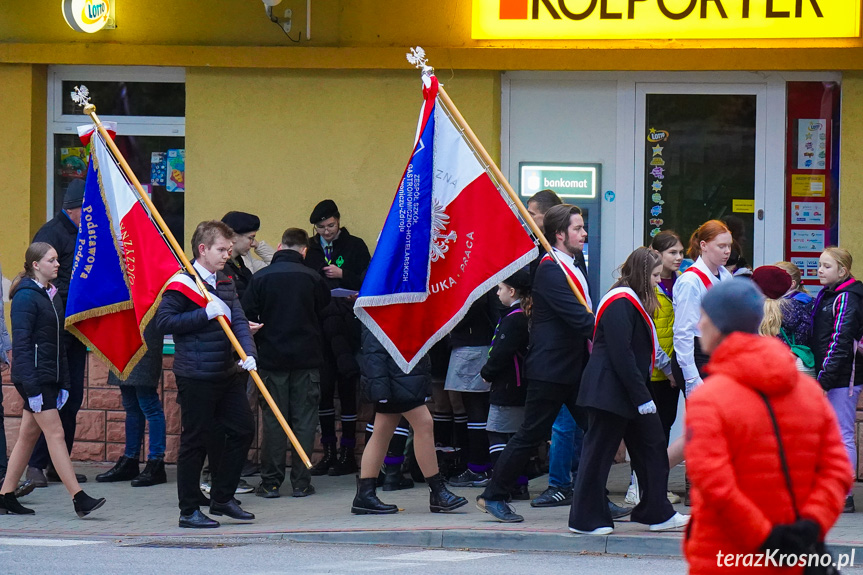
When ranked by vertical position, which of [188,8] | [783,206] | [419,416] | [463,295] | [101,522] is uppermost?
[188,8]

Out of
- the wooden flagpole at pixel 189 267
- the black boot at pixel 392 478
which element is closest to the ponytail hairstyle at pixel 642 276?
the wooden flagpole at pixel 189 267

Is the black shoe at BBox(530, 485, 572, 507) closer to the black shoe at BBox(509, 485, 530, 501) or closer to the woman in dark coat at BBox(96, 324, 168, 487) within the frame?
the black shoe at BBox(509, 485, 530, 501)

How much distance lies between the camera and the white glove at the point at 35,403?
28.0ft

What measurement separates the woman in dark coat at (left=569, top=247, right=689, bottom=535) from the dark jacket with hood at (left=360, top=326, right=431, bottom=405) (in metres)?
1.32

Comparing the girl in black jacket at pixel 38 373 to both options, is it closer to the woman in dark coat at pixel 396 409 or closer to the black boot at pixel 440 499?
the woman in dark coat at pixel 396 409

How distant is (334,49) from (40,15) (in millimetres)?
2905

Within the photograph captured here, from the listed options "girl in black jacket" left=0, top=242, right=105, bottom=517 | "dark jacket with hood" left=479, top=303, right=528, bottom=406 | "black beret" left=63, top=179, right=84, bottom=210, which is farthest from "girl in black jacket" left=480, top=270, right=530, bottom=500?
"black beret" left=63, top=179, right=84, bottom=210

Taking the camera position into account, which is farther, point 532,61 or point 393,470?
point 532,61

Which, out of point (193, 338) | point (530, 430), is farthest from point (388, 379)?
point (193, 338)

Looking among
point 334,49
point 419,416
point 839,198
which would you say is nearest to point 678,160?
point 839,198

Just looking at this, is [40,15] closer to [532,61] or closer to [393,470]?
[532,61]

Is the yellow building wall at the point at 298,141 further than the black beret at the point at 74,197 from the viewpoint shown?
Yes

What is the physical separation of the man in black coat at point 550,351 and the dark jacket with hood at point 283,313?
2094mm

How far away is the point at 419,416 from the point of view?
834 centimetres
